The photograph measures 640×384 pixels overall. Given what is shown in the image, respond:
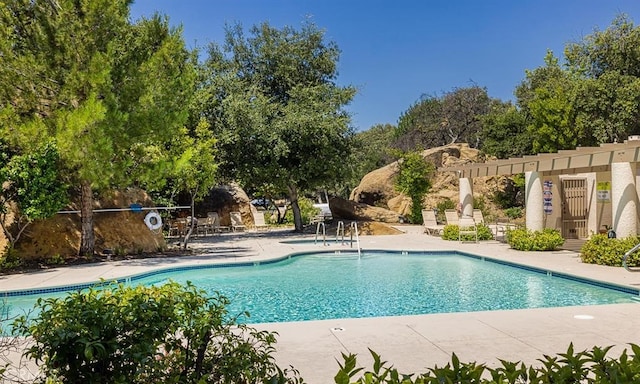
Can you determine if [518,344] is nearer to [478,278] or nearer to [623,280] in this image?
[623,280]

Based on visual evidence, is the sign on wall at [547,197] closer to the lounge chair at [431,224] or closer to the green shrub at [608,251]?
the lounge chair at [431,224]

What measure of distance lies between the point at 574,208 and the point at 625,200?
16.3ft

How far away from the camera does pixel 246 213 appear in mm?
25984

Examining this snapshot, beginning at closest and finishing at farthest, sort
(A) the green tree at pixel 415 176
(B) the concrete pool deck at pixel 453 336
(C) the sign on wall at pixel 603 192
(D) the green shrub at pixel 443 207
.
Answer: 1. (B) the concrete pool deck at pixel 453 336
2. (C) the sign on wall at pixel 603 192
3. (A) the green tree at pixel 415 176
4. (D) the green shrub at pixel 443 207

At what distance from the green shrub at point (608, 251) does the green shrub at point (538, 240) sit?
2.50 meters

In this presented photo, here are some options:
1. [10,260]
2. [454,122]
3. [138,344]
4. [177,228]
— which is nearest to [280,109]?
[177,228]

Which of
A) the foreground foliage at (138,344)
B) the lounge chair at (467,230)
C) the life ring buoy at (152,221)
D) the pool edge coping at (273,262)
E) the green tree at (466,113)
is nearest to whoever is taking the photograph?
the foreground foliage at (138,344)

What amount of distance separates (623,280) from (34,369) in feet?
29.3

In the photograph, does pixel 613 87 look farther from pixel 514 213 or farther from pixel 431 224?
pixel 431 224

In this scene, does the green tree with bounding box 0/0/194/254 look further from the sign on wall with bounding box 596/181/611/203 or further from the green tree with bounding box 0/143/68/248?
the sign on wall with bounding box 596/181/611/203

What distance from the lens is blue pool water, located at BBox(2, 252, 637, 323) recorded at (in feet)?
27.3

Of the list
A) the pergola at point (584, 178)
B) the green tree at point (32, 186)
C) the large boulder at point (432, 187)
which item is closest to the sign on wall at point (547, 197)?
the pergola at point (584, 178)

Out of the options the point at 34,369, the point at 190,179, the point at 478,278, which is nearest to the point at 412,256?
the point at 478,278

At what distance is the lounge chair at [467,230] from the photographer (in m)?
16.8
